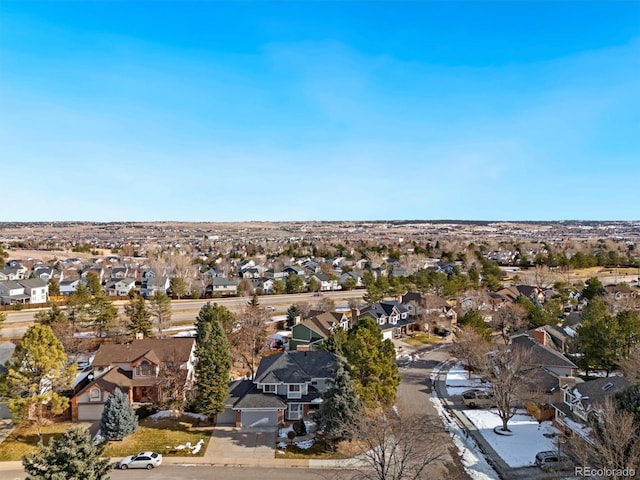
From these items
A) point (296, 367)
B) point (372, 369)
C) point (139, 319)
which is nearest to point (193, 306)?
point (139, 319)

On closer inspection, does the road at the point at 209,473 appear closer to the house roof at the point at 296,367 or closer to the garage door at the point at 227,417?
the garage door at the point at 227,417

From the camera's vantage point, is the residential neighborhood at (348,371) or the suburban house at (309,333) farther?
the suburban house at (309,333)

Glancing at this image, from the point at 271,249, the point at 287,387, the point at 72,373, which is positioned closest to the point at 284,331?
the point at 287,387

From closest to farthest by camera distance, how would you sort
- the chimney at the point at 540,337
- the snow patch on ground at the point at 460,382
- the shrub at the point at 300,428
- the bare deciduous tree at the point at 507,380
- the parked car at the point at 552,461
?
the parked car at the point at 552,461 → the shrub at the point at 300,428 → the bare deciduous tree at the point at 507,380 → the snow patch on ground at the point at 460,382 → the chimney at the point at 540,337

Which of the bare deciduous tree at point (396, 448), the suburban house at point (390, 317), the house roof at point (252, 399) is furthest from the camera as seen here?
the suburban house at point (390, 317)

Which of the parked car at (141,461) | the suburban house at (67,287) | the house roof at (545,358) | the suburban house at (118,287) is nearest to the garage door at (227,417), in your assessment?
the parked car at (141,461)

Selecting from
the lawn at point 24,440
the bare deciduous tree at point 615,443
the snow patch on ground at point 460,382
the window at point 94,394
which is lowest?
the snow patch on ground at point 460,382

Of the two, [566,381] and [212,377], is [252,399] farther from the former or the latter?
[566,381]
